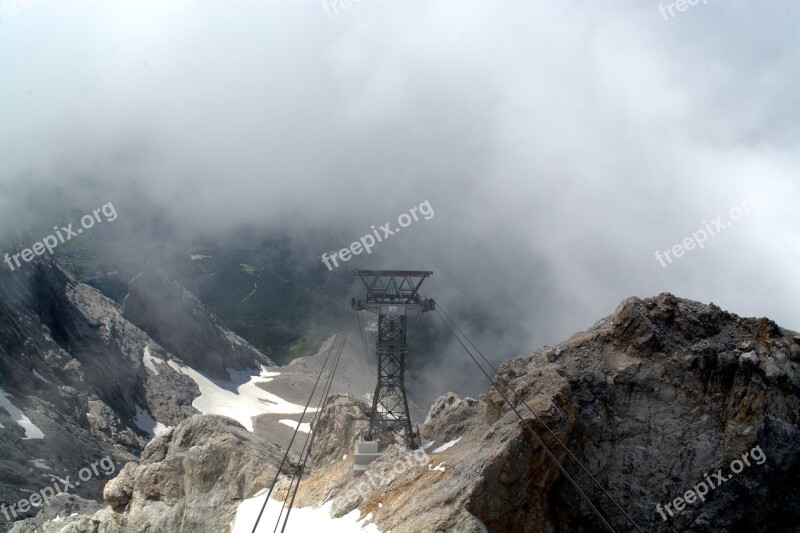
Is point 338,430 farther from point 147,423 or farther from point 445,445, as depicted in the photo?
point 147,423

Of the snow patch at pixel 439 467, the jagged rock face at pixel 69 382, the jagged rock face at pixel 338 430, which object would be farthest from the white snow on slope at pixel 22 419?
the snow patch at pixel 439 467

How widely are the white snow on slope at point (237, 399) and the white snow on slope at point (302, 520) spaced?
8563 centimetres

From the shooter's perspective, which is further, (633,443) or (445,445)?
(445,445)

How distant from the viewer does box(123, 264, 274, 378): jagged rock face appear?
141 metres

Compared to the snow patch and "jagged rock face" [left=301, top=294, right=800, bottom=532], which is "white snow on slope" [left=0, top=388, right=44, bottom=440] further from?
the snow patch

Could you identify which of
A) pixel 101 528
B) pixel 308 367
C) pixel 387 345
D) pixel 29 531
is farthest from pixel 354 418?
pixel 308 367

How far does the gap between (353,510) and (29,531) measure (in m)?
27.9

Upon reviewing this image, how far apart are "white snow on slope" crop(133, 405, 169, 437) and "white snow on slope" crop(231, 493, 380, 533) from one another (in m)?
81.6

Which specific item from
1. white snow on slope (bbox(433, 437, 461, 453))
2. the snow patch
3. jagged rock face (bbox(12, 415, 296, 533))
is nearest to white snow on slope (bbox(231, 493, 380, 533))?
jagged rock face (bbox(12, 415, 296, 533))

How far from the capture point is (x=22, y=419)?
72875 millimetres

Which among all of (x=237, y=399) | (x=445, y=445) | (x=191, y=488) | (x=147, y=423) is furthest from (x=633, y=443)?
(x=237, y=399)

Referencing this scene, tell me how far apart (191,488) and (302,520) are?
946 centimetres

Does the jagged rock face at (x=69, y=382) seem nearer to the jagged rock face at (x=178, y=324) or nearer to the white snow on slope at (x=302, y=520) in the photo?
the jagged rock face at (x=178, y=324)

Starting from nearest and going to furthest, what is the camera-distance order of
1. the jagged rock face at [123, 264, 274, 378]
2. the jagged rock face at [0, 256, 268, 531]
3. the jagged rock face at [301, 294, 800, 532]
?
the jagged rock face at [301, 294, 800, 532]
the jagged rock face at [0, 256, 268, 531]
the jagged rock face at [123, 264, 274, 378]
